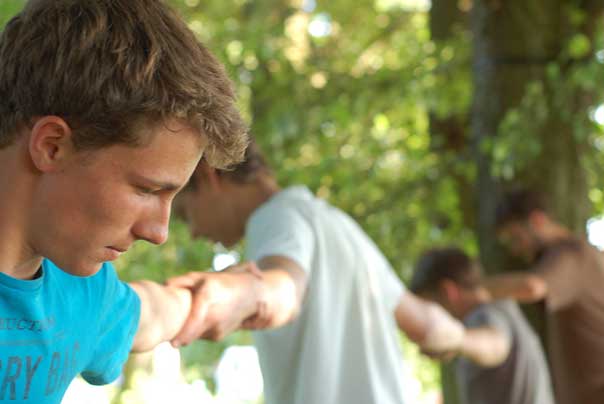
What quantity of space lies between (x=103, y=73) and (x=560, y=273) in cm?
411

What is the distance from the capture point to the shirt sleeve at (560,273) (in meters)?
5.34

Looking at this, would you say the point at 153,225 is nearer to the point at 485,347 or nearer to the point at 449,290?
the point at 485,347

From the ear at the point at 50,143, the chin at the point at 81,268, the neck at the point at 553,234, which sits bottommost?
the neck at the point at 553,234

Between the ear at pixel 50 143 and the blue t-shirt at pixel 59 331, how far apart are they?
7.6 inches

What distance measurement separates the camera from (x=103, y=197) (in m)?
1.62

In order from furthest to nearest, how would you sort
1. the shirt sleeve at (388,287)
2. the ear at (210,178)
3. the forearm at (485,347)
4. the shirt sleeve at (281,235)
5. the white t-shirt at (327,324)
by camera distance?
the forearm at (485,347)
the ear at (210,178)
the shirt sleeve at (388,287)
the white t-shirt at (327,324)
the shirt sleeve at (281,235)

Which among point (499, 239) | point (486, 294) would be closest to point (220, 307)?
point (486, 294)

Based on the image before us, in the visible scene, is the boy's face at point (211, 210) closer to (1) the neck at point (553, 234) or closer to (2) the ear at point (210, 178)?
(2) the ear at point (210, 178)

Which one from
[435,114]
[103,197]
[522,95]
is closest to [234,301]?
[103,197]


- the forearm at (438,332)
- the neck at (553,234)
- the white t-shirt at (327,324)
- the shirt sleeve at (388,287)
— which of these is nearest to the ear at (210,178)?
the white t-shirt at (327,324)

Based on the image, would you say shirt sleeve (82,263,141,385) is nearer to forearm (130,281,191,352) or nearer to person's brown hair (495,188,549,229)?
forearm (130,281,191,352)

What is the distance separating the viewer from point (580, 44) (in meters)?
5.89

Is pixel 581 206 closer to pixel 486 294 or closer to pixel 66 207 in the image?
pixel 486 294

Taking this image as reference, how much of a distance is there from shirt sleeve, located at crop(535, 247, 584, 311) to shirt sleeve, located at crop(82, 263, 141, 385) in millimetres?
3701
